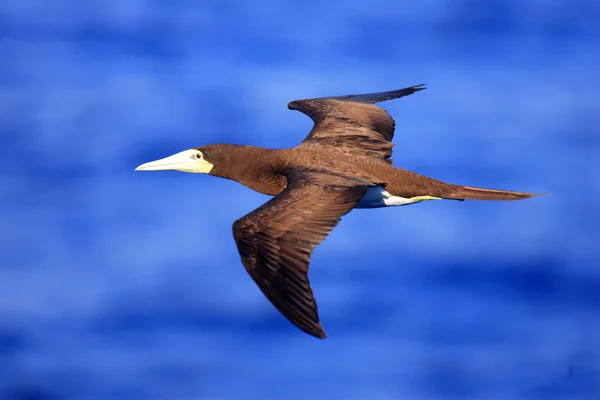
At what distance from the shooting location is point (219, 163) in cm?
1254

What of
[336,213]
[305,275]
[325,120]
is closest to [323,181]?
[336,213]

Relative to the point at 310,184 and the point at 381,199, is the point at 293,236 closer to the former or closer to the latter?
the point at 310,184

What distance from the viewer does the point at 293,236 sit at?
10.1 metres

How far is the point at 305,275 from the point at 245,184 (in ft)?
9.65

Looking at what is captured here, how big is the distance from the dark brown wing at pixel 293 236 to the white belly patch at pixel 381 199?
0.66 m

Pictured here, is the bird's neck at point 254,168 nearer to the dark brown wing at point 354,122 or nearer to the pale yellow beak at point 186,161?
the pale yellow beak at point 186,161

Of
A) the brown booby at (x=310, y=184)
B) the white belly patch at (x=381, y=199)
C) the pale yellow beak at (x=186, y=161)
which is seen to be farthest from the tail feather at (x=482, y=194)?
the pale yellow beak at (x=186, y=161)

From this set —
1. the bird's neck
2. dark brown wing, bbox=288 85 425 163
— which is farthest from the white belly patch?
the bird's neck

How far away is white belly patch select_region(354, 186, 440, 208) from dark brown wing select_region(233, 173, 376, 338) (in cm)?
66

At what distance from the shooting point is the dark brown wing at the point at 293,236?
9.40m

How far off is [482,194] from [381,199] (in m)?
1.11

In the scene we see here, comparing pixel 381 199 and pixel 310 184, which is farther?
pixel 381 199

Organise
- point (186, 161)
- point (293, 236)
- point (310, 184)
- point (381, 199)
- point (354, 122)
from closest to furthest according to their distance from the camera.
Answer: point (293, 236)
point (310, 184)
point (381, 199)
point (186, 161)
point (354, 122)

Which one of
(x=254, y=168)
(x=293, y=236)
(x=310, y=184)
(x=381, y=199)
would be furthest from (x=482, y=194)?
(x=293, y=236)
